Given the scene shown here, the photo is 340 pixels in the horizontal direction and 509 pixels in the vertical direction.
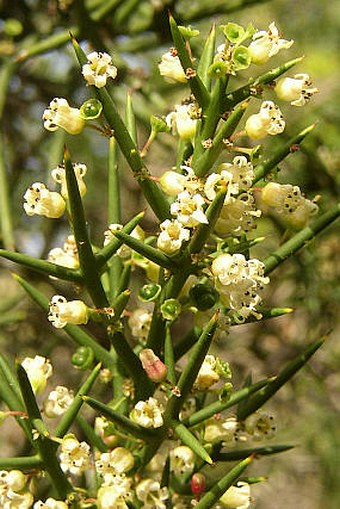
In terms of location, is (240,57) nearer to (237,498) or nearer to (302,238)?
(302,238)

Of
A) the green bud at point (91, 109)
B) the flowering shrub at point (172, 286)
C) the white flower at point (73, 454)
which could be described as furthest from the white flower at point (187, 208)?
the white flower at point (73, 454)

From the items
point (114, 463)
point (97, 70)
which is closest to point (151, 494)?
point (114, 463)

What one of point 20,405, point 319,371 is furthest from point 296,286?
point 20,405

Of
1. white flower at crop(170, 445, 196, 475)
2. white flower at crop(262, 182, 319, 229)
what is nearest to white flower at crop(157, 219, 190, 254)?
white flower at crop(262, 182, 319, 229)

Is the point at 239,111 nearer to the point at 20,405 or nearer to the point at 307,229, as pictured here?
the point at 307,229

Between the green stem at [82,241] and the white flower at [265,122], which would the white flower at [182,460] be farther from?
the white flower at [265,122]

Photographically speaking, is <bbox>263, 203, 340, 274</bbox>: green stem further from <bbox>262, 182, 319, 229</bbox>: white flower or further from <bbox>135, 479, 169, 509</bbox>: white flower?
<bbox>135, 479, 169, 509</bbox>: white flower

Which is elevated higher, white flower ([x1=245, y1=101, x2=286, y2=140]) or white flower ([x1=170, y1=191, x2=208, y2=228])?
white flower ([x1=245, y1=101, x2=286, y2=140])
